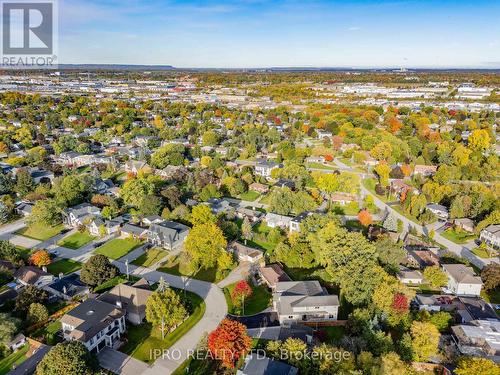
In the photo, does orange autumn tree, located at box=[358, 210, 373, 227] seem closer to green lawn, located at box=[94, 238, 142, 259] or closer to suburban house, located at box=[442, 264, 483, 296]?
suburban house, located at box=[442, 264, 483, 296]

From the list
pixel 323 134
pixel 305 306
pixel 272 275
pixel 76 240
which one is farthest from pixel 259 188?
pixel 323 134

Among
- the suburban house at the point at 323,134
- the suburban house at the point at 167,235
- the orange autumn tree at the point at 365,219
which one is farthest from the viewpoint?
the suburban house at the point at 323,134

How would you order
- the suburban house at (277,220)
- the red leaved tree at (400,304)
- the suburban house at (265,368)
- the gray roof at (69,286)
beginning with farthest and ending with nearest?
the suburban house at (277,220)
the gray roof at (69,286)
the red leaved tree at (400,304)
the suburban house at (265,368)

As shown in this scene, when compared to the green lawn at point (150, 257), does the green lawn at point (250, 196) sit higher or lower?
higher

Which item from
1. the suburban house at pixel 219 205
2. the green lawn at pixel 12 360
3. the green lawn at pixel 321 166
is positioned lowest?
the green lawn at pixel 12 360

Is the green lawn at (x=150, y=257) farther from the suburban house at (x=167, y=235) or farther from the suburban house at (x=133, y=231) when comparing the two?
the suburban house at (x=133, y=231)

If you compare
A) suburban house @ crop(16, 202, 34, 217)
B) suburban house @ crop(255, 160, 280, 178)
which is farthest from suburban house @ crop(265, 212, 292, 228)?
suburban house @ crop(16, 202, 34, 217)

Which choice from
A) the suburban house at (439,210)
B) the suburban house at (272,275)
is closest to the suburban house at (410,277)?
the suburban house at (272,275)
